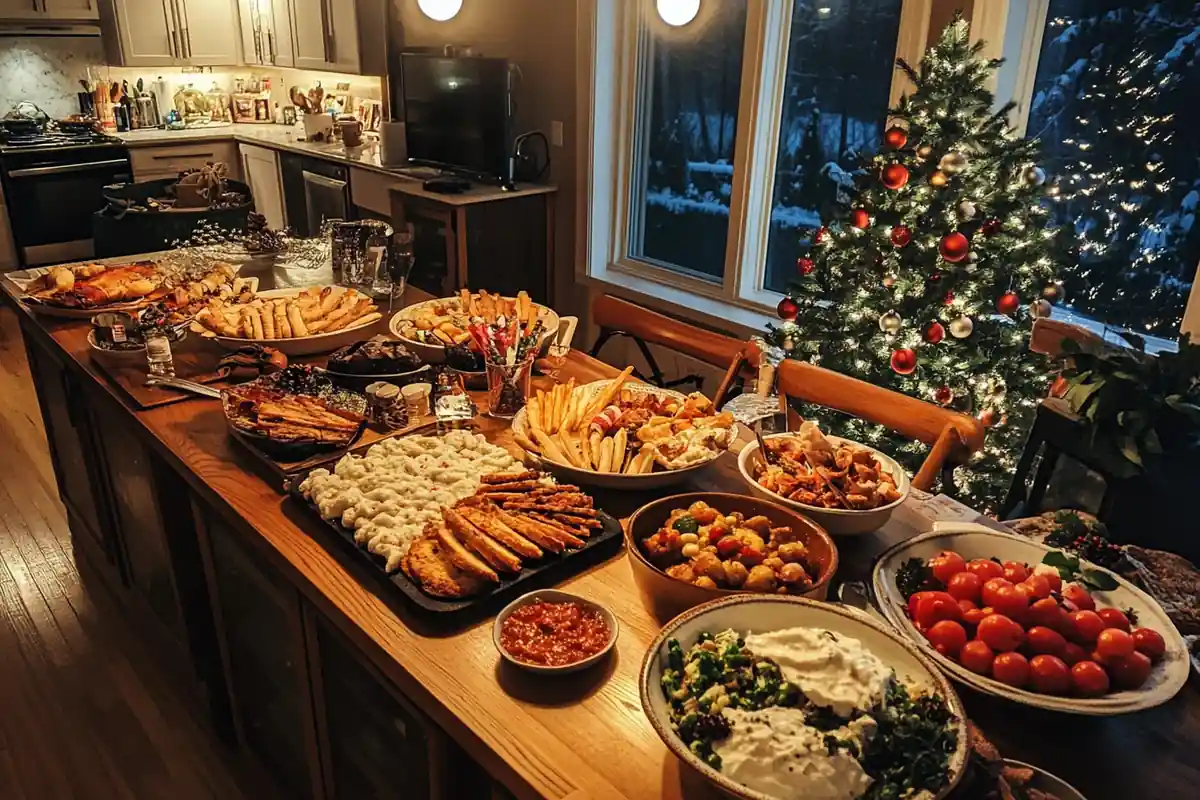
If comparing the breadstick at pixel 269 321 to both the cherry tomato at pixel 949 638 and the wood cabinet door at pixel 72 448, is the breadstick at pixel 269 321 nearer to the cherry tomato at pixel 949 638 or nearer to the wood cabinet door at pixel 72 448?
the wood cabinet door at pixel 72 448

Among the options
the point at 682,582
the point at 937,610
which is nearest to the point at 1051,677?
the point at 937,610

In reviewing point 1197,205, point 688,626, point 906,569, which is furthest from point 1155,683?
point 1197,205

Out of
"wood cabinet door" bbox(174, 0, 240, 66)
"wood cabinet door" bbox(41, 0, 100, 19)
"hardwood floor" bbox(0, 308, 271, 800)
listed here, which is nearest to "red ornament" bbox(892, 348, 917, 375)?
"hardwood floor" bbox(0, 308, 271, 800)

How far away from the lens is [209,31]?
588 centimetres

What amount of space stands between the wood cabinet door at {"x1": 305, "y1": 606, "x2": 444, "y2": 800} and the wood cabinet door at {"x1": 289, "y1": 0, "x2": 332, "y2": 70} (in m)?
4.63

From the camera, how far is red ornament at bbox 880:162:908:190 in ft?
7.57

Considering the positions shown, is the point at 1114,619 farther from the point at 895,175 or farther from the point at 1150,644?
the point at 895,175

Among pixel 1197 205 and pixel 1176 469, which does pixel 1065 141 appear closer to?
pixel 1197 205

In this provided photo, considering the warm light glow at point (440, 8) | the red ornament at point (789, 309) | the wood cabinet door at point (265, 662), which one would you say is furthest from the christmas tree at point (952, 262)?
the warm light glow at point (440, 8)

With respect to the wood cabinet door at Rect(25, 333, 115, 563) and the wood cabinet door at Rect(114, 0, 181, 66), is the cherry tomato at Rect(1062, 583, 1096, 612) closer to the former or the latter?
the wood cabinet door at Rect(25, 333, 115, 563)

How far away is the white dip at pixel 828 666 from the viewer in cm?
92

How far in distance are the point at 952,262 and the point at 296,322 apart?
1687 mm

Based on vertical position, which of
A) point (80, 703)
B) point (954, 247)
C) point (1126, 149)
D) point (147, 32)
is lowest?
point (80, 703)

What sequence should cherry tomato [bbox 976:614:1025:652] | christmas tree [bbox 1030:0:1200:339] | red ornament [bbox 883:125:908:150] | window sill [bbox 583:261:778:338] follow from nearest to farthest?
cherry tomato [bbox 976:614:1025:652] < red ornament [bbox 883:125:908:150] < christmas tree [bbox 1030:0:1200:339] < window sill [bbox 583:261:778:338]
